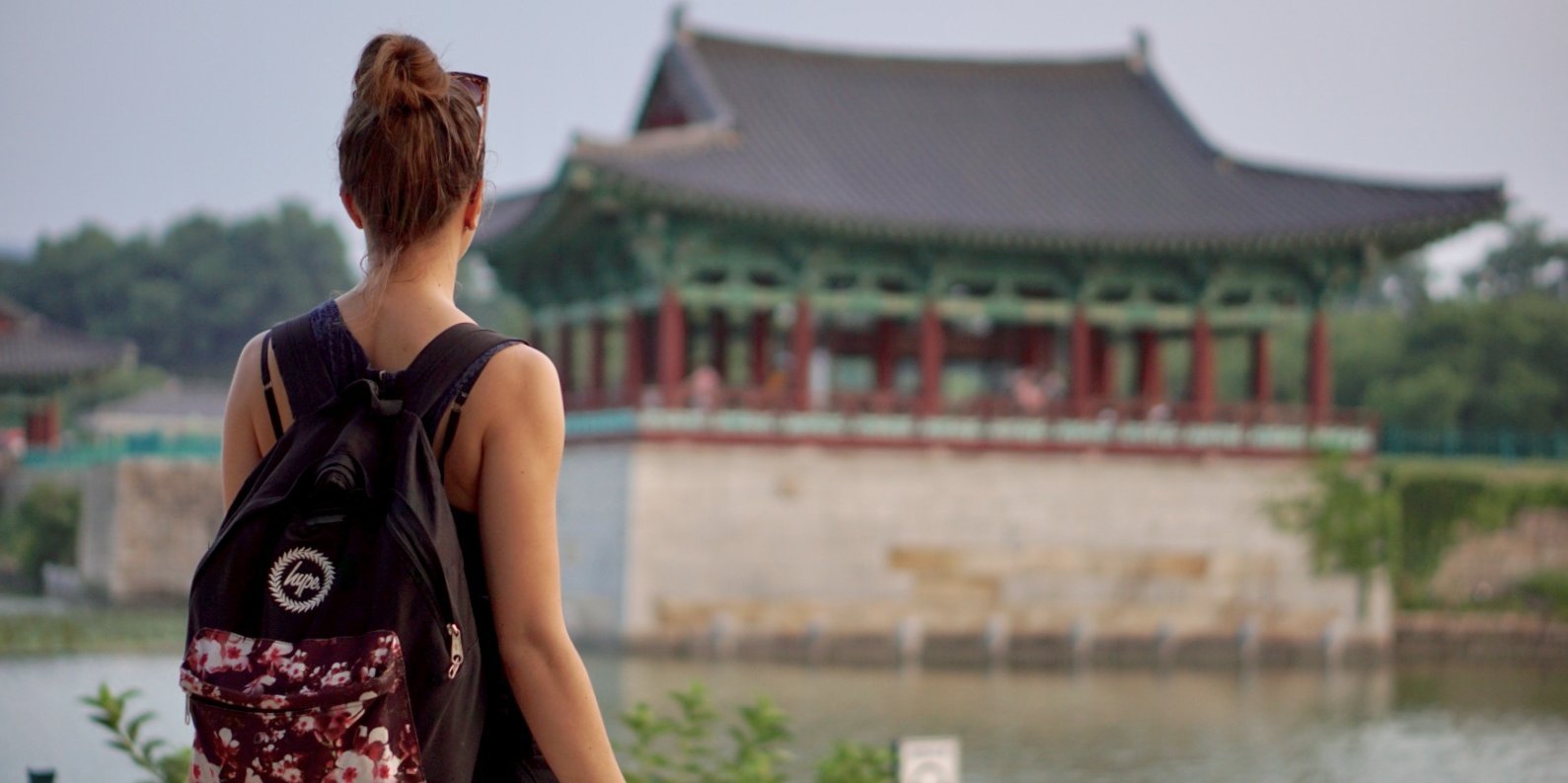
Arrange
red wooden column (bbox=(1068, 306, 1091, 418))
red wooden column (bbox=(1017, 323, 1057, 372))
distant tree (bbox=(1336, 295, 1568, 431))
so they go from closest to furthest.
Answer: red wooden column (bbox=(1068, 306, 1091, 418)), red wooden column (bbox=(1017, 323, 1057, 372)), distant tree (bbox=(1336, 295, 1568, 431))

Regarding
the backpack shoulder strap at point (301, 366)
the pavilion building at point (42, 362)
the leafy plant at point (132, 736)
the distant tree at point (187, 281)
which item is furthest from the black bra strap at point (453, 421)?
the distant tree at point (187, 281)

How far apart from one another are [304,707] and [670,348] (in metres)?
17.7

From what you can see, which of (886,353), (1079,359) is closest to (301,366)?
(1079,359)

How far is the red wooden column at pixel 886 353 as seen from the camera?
2259 cm

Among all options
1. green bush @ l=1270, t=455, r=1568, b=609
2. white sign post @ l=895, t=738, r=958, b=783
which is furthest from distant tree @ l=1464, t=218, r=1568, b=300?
white sign post @ l=895, t=738, r=958, b=783

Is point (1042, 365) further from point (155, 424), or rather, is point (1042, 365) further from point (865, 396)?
point (155, 424)

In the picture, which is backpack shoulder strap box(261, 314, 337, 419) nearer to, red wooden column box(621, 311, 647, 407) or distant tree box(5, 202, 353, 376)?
red wooden column box(621, 311, 647, 407)

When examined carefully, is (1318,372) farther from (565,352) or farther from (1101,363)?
(565,352)

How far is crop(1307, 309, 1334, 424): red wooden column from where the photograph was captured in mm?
22500

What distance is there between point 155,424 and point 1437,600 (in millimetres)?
32677

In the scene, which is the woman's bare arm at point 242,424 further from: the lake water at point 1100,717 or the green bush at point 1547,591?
the green bush at point 1547,591

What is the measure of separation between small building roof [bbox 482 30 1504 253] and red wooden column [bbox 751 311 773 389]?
224 cm

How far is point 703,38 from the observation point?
23672mm

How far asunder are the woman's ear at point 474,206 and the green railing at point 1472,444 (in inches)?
1108
